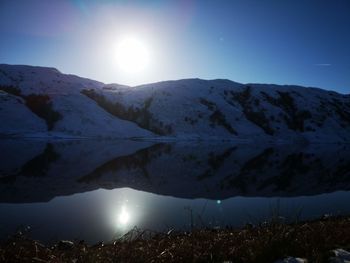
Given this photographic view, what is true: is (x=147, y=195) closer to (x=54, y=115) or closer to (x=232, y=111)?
(x=54, y=115)

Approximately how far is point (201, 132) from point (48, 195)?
304 ft

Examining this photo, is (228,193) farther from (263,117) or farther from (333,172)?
(263,117)

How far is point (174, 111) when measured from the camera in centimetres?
12675

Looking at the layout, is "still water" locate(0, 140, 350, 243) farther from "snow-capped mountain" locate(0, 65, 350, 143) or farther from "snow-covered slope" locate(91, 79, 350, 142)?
"snow-covered slope" locate(91, 79, 350, 142)

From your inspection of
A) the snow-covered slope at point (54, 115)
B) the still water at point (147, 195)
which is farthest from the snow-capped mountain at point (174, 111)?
the still water at point (147, 195)

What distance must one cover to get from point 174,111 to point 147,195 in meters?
99.6

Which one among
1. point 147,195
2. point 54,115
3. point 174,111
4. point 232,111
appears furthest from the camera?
point 232,111

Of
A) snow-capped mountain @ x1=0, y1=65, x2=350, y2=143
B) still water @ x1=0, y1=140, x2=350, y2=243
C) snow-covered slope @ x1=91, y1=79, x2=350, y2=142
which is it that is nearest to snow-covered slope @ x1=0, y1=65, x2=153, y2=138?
snow-capped mountain @ x1=0, y1=65, x2=350, y2=143

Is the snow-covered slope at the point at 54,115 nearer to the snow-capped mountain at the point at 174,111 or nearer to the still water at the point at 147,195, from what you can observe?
the snow-capped mountain at the point at 174,111

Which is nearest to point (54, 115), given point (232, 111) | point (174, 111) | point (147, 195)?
point (174, 111)

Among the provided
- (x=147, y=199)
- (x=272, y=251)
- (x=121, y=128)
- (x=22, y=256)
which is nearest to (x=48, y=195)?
(x=147, y=199)

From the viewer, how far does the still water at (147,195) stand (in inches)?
730

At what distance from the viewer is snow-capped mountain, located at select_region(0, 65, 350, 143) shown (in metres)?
103

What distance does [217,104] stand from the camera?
13862 cm
